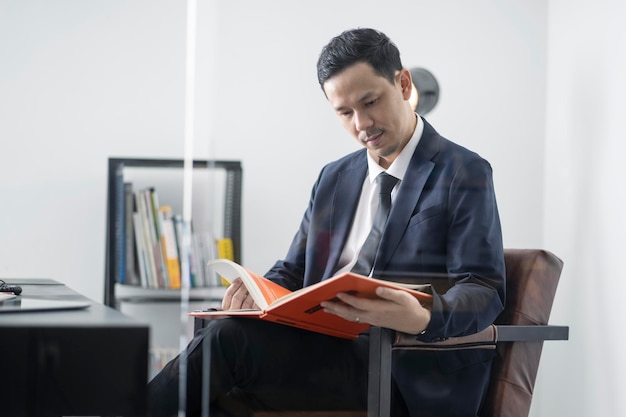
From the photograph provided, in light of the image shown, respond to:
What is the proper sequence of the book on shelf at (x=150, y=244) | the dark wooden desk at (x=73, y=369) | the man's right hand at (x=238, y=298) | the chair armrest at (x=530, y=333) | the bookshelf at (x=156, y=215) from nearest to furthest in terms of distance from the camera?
the dark wooden desk at (x=73, y=369) → the chair armrest at (x=530, y=333) → the man's right hand at (x=238, y=298) → the bookshelf at (x=156, y=215) → the book on shelf at (x=150, y=244)

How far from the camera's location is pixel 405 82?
146 centimetres

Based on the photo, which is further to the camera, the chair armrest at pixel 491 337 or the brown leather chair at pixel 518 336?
the brown leather chair at pixel 518 336

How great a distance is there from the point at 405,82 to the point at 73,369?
3.02 ft

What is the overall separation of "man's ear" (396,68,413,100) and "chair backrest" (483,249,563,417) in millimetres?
347

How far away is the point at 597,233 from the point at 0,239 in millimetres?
2175

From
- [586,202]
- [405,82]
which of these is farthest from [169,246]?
[586,202]

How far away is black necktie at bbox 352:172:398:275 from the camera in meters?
1.39

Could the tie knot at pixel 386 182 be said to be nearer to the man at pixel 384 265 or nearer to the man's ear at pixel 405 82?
the man at pixel 384 265

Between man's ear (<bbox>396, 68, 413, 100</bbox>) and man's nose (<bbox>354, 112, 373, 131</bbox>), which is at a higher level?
man's ear (<bbox>396, 68, 413, 100</bbox>)

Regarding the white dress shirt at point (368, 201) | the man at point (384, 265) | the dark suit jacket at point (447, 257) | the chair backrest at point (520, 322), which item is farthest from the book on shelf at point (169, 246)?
the chair backrest at point (520, 322)

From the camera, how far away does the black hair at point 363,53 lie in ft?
4.65

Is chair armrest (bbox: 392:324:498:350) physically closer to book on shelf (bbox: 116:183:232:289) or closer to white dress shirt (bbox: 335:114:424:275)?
white dress shirt (bbox: 335:114:424:275)

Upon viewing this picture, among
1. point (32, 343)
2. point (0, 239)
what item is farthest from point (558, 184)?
point (0, 239)

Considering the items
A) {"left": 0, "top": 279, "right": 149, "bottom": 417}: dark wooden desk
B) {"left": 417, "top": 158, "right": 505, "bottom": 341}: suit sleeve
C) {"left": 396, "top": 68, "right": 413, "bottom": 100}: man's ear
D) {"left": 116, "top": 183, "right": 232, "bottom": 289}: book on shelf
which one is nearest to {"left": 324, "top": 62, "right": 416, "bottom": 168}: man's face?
{"left": 396, "top": 68, "right": 413, "bottom": 100}: man's ear
